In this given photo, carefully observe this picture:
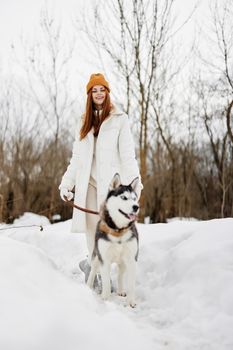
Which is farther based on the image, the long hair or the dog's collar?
the long hair

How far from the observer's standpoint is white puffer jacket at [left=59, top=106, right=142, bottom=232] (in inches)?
140

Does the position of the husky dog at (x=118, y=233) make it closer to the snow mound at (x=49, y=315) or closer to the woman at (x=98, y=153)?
the woman at (x=98, y=153)

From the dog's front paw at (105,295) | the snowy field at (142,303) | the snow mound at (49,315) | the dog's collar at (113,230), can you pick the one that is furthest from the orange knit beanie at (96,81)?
the dog's front paw at (105,295)

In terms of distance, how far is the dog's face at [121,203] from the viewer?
3.02 metres

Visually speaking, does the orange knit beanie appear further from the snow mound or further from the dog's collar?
the snow mound

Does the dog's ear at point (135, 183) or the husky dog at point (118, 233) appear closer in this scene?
the husky dog at point (118, 233)

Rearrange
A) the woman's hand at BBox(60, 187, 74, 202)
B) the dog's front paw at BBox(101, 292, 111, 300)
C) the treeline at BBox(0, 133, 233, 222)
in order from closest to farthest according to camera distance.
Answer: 1. the dog's front paw at BBox(101, 292, 111, 300)
2. the woman's hand at BBox(60, 187, 74, 202)
3. the treeline at BBox(0, 133, 233, 222)

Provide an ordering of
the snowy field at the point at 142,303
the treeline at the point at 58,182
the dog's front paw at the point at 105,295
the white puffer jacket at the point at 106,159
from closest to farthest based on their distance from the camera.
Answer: the snowy field at the point at 142,303
the dog's front paw at the point at 105,295
the white puffer jacket at the point at 106,159
the treeline at the point at 58,182

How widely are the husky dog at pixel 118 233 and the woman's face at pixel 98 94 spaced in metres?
0.94

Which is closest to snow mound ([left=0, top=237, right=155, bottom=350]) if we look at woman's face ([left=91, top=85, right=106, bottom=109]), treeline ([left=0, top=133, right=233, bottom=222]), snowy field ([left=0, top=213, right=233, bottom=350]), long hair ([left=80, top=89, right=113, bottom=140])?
snowy field ([left=0, top=213, right=233, bottom=350])

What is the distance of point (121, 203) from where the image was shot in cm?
306

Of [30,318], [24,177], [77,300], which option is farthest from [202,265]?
[24,177]

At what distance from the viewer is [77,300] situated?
2320 mm

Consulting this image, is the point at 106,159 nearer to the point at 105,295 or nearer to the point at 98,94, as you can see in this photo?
the point at 98,94
